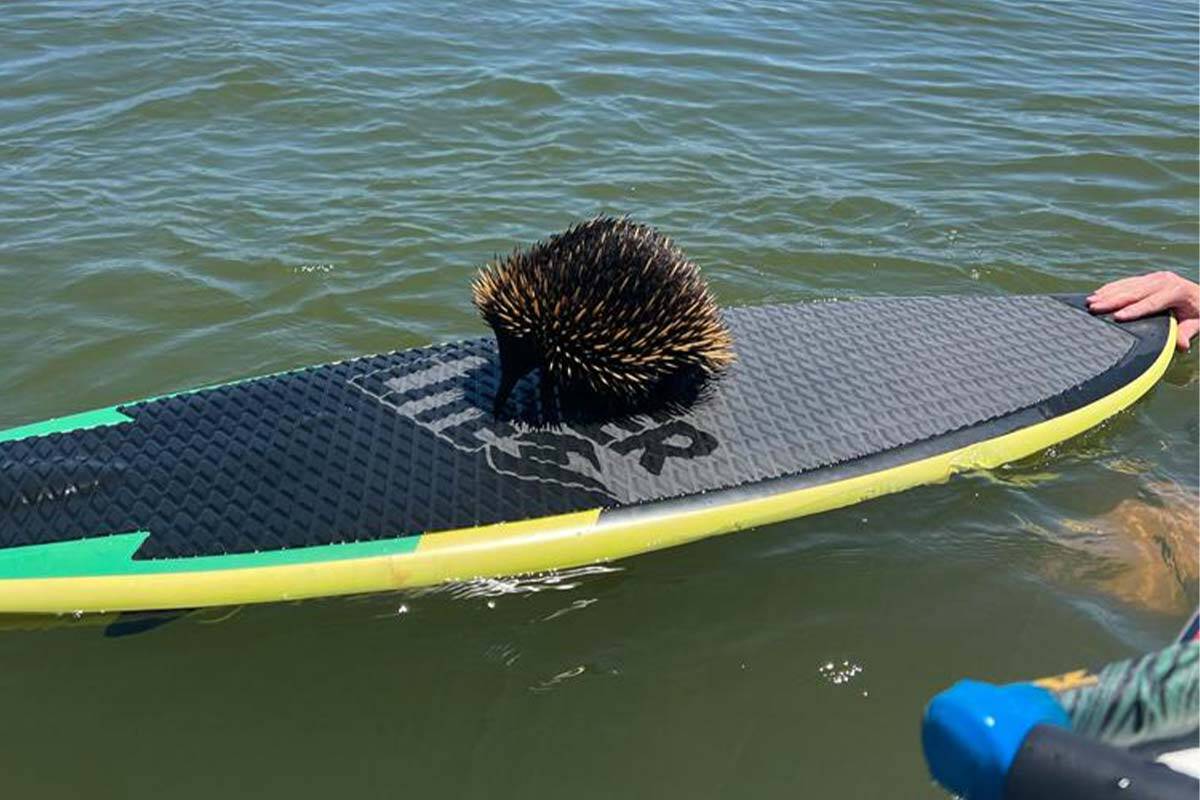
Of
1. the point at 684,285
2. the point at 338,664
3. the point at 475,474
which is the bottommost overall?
the point at 338,664

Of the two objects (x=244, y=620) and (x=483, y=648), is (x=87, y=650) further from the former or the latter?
(x=483, y=648)

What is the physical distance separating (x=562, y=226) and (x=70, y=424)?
3.75 meters

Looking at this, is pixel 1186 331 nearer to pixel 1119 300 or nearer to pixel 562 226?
pixel 1119 300

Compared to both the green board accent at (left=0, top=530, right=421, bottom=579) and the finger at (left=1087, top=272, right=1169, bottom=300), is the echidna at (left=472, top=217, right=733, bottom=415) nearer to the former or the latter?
the green board accent at (left=0, top=530, right=421, bottom=579)

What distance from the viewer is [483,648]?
12.7 feet

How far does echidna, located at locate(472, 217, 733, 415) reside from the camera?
156 inches

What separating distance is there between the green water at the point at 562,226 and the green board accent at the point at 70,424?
79 cm

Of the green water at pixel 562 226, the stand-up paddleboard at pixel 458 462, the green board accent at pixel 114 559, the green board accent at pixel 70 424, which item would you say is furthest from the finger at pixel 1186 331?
the green board accent at pixel 70 424

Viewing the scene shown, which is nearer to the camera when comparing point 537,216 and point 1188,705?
point 1188,705

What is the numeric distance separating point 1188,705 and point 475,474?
2592 mm

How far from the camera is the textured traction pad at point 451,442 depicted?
382cm

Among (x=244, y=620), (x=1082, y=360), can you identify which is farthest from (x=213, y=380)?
(x=1082, y=360)

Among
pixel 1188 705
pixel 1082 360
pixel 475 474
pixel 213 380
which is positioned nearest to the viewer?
pixel 1188 705

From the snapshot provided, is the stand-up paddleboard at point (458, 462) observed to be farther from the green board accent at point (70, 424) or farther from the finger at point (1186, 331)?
the finger at point (1186, 331)
